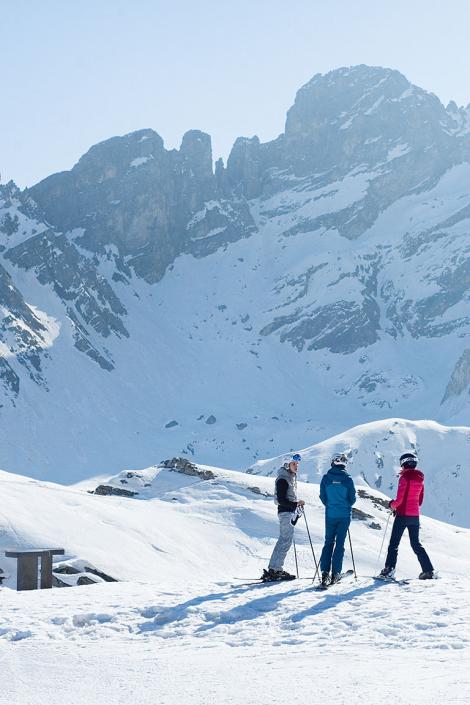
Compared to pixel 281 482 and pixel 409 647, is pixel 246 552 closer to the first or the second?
pixel 281 482

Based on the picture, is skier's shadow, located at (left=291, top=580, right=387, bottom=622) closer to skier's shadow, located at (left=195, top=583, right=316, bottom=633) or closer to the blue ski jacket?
skier's shadow, located at (left=195, top=583, right=316, bottom=633)

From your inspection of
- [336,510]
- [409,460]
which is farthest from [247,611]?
[409,460]

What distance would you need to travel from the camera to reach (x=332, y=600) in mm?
14773

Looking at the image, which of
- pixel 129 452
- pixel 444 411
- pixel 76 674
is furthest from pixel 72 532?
pixel 444 411

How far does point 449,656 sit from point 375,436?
392 ft

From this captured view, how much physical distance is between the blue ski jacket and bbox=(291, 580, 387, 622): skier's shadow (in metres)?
→ 1.33

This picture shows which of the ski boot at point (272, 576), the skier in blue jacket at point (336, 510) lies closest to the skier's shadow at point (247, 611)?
the skier in blue jacket at point (336, 510)

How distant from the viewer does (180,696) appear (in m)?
9.78

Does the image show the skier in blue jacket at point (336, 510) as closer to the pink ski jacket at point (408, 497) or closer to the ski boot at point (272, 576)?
the pink ski jacket at point (408, 497)

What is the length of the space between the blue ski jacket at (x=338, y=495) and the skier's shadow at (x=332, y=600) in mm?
1328

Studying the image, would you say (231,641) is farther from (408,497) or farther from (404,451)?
(404,451)

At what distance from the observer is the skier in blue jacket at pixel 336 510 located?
16.5m

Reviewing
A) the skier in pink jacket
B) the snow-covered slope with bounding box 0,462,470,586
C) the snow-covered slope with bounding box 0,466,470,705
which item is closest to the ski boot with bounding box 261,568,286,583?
the snow-covered slope with bounding box 0,466,470,705

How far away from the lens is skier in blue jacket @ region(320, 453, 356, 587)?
1653cm
